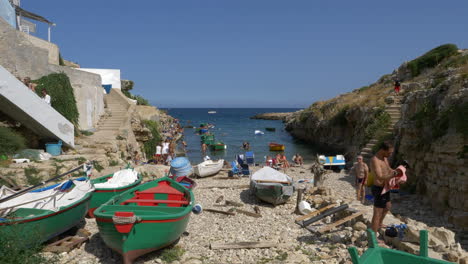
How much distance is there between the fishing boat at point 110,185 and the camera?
9711 millimetres

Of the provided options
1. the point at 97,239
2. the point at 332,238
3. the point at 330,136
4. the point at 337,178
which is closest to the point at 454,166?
the point at 332,238

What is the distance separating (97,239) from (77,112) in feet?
40.7

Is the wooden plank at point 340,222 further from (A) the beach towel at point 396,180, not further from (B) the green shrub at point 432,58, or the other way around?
(B) the green shrub at point 432,58

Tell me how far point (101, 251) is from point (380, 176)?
6730 mm

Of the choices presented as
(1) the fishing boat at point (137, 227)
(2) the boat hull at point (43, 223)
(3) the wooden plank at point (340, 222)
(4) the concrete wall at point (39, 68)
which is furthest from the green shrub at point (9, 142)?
(3) the wooden plank at point (340, 222)

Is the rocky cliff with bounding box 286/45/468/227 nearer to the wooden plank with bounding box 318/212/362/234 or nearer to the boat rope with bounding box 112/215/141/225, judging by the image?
the wooden plank with bounding box 318/212/362/234

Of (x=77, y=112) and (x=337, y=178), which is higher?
(x=77, y=112)

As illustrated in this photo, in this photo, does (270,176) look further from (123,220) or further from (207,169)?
(123,220)

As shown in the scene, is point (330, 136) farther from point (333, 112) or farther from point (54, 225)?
point (54, 225)

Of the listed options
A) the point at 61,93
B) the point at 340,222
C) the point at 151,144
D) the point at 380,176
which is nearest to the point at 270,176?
the point at 340,222

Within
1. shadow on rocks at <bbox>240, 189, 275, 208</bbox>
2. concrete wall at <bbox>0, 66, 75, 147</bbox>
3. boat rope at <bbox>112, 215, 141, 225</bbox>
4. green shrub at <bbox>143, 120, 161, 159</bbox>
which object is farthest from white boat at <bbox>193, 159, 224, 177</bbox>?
boat rope at <bbox>112, 215, 141, 225</bbox>

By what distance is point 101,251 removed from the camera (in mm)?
7668

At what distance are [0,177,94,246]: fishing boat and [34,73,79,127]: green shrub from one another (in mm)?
9163

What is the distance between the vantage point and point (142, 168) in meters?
15.8
